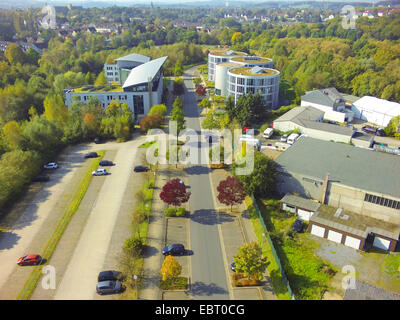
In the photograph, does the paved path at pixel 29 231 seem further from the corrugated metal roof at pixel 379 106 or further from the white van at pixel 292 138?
the corrugated metal roof at pixel 379 106

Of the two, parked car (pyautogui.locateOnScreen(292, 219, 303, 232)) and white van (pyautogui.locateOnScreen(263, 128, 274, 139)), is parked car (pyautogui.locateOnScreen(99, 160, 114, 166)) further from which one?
parked car (pyautogui.locateOnScreen(292, 219, 303, 232))

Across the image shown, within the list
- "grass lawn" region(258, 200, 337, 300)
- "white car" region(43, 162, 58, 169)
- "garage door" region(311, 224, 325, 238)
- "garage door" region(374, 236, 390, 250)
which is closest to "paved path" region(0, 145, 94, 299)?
"white car" region(43, 162, 58, 169)

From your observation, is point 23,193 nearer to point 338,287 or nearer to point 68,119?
point 68,119

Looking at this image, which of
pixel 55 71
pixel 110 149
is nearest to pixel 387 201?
pixel 110 149

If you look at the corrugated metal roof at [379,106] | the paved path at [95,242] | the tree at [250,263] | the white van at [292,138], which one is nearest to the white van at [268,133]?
the white van at [292,138]

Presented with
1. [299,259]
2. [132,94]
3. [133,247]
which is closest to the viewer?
[133,247]

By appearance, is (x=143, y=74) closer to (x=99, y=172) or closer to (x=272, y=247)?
(x=99, y=172)

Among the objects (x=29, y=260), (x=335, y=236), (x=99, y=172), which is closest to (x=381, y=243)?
(x=335, y=236)
